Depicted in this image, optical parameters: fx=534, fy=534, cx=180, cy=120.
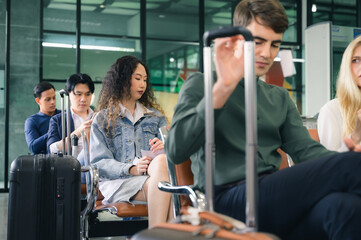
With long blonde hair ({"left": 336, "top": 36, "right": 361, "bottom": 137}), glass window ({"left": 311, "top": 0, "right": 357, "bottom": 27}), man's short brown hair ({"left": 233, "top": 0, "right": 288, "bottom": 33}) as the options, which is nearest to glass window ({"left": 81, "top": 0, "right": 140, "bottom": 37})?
glass window ({"left": 311, "top": 0, "right": 357, "bottom": 27})

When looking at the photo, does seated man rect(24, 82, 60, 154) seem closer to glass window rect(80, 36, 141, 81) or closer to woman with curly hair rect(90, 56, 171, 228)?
woman with curly hair rect(90, 56, 171, 228)

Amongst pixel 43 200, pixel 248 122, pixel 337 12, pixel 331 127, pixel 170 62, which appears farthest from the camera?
pixel 337 12

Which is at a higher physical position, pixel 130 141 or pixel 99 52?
pixel 99 52

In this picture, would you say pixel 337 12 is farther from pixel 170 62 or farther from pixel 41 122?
pixel 41 122

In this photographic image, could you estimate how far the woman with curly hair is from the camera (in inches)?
133

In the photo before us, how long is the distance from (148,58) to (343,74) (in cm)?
760

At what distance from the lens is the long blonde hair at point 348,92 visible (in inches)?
111

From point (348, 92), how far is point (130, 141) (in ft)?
5.16

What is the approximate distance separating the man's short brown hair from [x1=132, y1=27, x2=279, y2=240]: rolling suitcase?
1.52 feet

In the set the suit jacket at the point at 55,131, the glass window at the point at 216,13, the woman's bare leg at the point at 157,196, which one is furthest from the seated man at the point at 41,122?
the glass window at the point at 216,13

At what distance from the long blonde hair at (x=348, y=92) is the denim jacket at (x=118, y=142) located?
1.43 metres

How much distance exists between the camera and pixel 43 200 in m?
3.20

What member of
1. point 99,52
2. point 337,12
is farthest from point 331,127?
point 337,12

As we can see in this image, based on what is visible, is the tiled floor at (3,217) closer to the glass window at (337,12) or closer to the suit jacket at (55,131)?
the suit jacket at (55,131)
